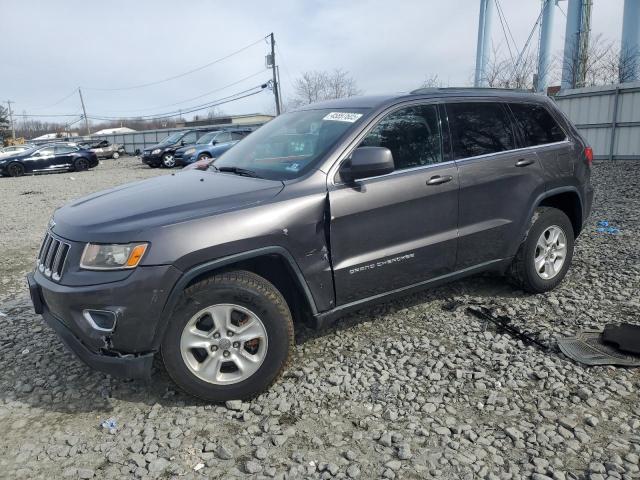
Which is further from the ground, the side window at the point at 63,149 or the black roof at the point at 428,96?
the black roof at the point at 428,96

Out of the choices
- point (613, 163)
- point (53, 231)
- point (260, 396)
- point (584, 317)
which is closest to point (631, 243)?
point (584, 317)

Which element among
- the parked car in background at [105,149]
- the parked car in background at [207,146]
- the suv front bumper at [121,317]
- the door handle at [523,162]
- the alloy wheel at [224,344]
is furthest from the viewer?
the parked car in background at [105,149]

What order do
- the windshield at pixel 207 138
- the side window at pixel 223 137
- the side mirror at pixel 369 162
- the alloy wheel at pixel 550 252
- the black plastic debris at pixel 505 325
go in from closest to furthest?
1. the side mirror at pixel 369 162
2. the black plastic debris at pixel 505 325
3. the alloy wheel at pixel 550 252
4. the side window at pixel 223 137
5. the windshield at pixel 207 138

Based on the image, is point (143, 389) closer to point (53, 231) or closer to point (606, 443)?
point (53, 231)

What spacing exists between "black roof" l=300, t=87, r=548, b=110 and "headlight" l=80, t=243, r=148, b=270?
6.43ft

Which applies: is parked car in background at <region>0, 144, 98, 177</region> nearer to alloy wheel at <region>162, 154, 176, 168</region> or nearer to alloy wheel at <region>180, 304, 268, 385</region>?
alloy wheel at <region>162, 154, 176, 168</region>

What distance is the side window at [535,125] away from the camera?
4305 mm

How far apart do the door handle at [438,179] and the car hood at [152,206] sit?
3.75 feet

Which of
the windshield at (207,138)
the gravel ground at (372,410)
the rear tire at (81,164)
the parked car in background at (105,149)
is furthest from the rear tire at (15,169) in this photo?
the gravel ground at (372,410)

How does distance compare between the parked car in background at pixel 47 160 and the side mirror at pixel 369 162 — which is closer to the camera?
the side mirror at pixel 369 162

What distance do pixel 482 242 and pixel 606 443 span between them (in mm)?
1743

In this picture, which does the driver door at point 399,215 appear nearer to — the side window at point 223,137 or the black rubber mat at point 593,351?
the black rubber mat at point 593,351

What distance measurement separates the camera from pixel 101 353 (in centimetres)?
278

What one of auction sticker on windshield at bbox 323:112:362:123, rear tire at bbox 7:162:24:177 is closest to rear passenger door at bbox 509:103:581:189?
auction sticker on windshield at bbox 323:112:362:123
